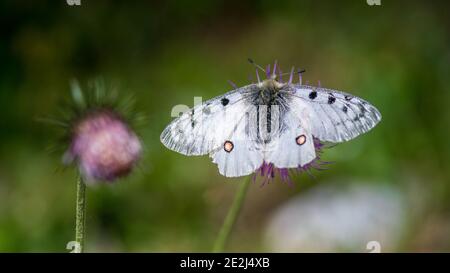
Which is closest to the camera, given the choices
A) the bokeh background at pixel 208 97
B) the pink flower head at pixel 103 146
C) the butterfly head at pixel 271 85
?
the pink flower head at pixel 103 146

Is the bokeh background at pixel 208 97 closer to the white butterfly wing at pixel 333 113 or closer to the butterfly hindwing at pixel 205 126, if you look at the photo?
the butterfly hindwing at pixel 205 126

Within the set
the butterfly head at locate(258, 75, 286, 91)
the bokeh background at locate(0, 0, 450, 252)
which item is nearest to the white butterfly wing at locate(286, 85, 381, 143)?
the butterfly head at locate(258, 75, 286, 91)

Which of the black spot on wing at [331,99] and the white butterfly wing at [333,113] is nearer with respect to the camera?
the white butterfly wing at [333,113]

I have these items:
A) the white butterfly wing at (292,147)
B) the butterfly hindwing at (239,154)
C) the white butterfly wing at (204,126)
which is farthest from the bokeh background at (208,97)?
the white butterfly wing at (292,147)

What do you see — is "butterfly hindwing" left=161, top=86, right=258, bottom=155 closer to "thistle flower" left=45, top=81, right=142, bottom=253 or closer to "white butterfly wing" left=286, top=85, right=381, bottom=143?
"thistle flower" left=45, top=81, right=142, bottom=253

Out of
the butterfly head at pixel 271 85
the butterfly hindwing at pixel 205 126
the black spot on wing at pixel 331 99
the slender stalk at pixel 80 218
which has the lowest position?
the slender stalk at pixel 80 218

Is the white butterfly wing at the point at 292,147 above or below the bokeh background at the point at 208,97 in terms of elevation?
below

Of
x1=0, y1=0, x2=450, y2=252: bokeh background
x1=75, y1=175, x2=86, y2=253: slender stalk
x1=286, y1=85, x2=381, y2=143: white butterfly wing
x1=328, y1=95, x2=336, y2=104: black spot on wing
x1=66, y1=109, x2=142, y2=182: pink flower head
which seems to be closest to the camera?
x1=75, y1=175, x2=86, y2=253: slender stalk
